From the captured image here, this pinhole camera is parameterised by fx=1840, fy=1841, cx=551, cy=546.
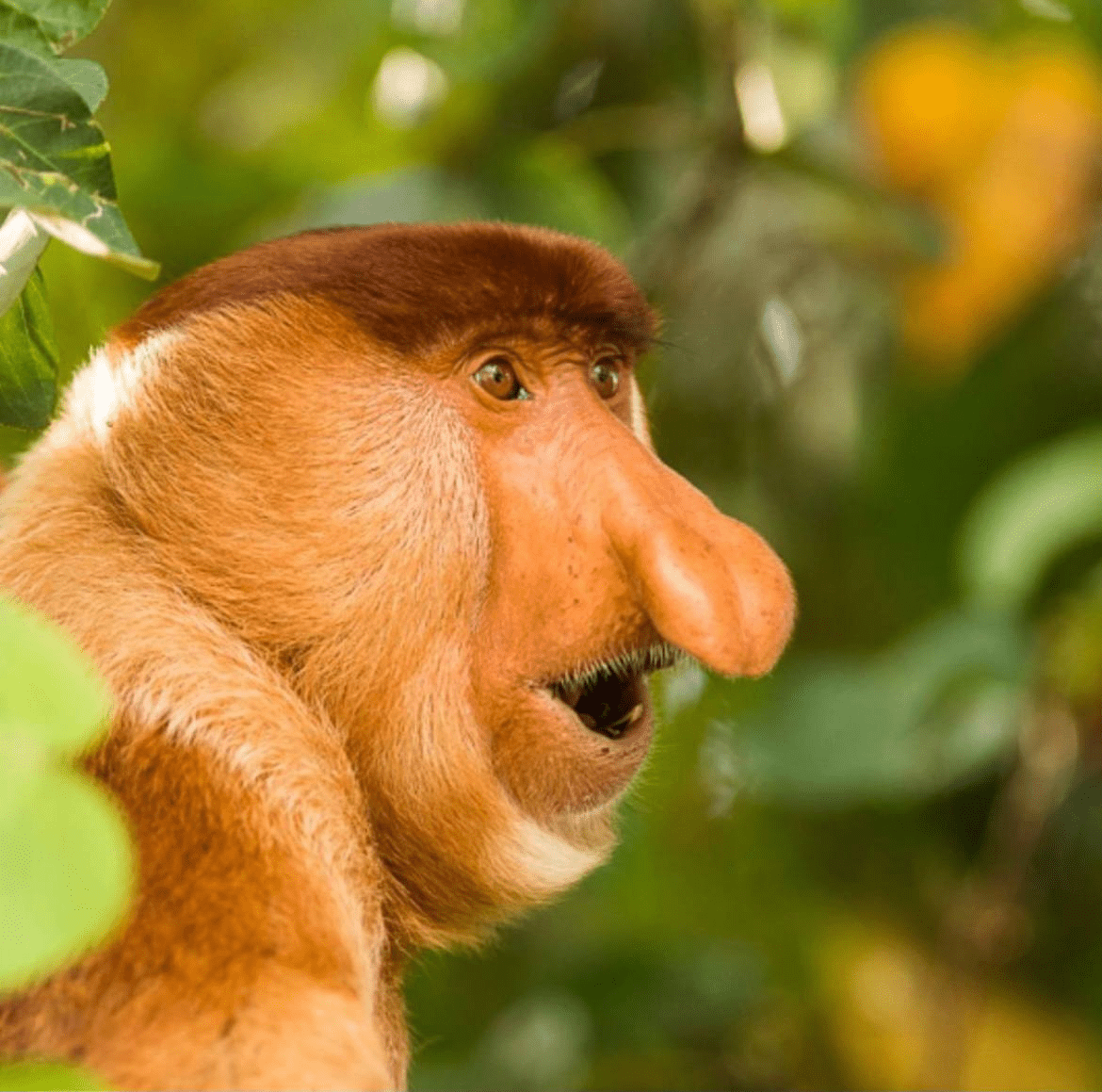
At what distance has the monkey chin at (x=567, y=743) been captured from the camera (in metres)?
2.17

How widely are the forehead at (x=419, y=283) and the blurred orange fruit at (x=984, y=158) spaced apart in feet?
8.67

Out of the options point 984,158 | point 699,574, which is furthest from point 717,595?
point 984,158

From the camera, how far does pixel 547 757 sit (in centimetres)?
219

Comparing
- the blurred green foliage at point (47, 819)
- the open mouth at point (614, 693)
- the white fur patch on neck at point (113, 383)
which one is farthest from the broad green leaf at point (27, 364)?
the blurred green foliage at point (47, 819)

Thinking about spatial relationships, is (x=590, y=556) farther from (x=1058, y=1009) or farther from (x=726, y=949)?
(x=1058, y=1009)

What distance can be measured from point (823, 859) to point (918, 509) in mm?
964

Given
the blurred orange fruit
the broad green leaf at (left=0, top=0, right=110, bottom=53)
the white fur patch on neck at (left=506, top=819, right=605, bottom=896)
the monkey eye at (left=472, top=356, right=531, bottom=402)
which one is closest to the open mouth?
the white fur patch on neck at (left=506, top=819, right=605, bottom=896)

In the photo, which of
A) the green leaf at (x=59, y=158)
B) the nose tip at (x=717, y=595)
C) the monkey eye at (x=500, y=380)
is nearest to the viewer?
the green leaf at (x=59, y=158)

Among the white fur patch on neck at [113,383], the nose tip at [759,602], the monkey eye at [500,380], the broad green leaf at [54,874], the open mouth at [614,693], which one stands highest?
the broad green leaf at [54,874]

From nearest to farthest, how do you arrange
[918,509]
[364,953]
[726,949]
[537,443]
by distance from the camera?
1. [364,953]
2. [537,443]
3. [726,949]
4. [918,509]

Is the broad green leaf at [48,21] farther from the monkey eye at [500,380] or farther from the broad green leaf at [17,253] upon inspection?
the monkey eye at [500,380]

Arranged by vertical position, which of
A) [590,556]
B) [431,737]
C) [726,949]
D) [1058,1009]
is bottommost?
[1058,1009]

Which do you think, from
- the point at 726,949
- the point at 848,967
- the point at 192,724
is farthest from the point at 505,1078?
the point at 192,724

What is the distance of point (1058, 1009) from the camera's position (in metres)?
4.83
